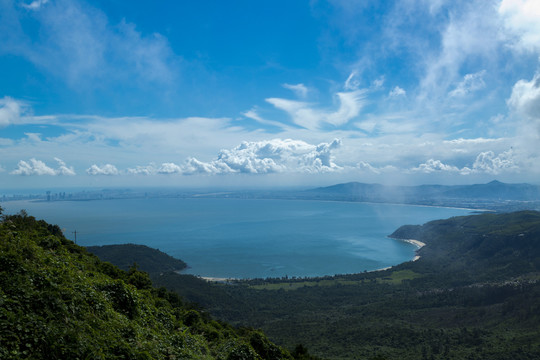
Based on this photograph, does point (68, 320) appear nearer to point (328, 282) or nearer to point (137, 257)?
point (328, 282)

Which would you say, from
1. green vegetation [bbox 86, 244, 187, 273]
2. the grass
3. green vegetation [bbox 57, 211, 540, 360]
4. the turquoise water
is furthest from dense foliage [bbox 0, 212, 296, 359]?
the turquoise water

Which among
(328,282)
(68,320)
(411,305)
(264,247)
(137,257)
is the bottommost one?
(264,247)

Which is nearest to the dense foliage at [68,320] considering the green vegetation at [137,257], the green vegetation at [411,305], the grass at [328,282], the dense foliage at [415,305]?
the green vegetation at [411,305]

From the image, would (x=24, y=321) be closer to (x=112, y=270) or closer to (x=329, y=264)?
(x=112, y=270)

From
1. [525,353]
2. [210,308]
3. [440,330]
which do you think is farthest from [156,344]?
[210,308]

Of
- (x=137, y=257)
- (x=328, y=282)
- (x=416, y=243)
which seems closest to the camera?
(x=328, y=282)

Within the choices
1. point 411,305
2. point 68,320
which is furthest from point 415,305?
point 68,320

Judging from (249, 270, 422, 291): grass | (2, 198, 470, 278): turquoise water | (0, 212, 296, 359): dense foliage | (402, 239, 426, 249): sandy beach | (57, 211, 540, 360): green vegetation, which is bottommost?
(2, 198, 470, 278): turquoise water

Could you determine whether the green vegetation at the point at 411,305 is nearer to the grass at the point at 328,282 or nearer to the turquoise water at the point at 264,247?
the grass at the point at 328,282

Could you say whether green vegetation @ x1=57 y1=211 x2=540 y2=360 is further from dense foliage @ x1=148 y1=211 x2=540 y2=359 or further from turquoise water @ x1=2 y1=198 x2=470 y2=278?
turquoise water @ x1=2 y1=198 x2=470 y2=278

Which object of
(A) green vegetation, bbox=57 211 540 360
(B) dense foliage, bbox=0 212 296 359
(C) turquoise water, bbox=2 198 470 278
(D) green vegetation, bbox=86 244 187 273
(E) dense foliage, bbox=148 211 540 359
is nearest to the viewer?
(B) dense foliage, bbox=0 212 296 359

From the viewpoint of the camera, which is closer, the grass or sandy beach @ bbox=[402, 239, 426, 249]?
the grass
